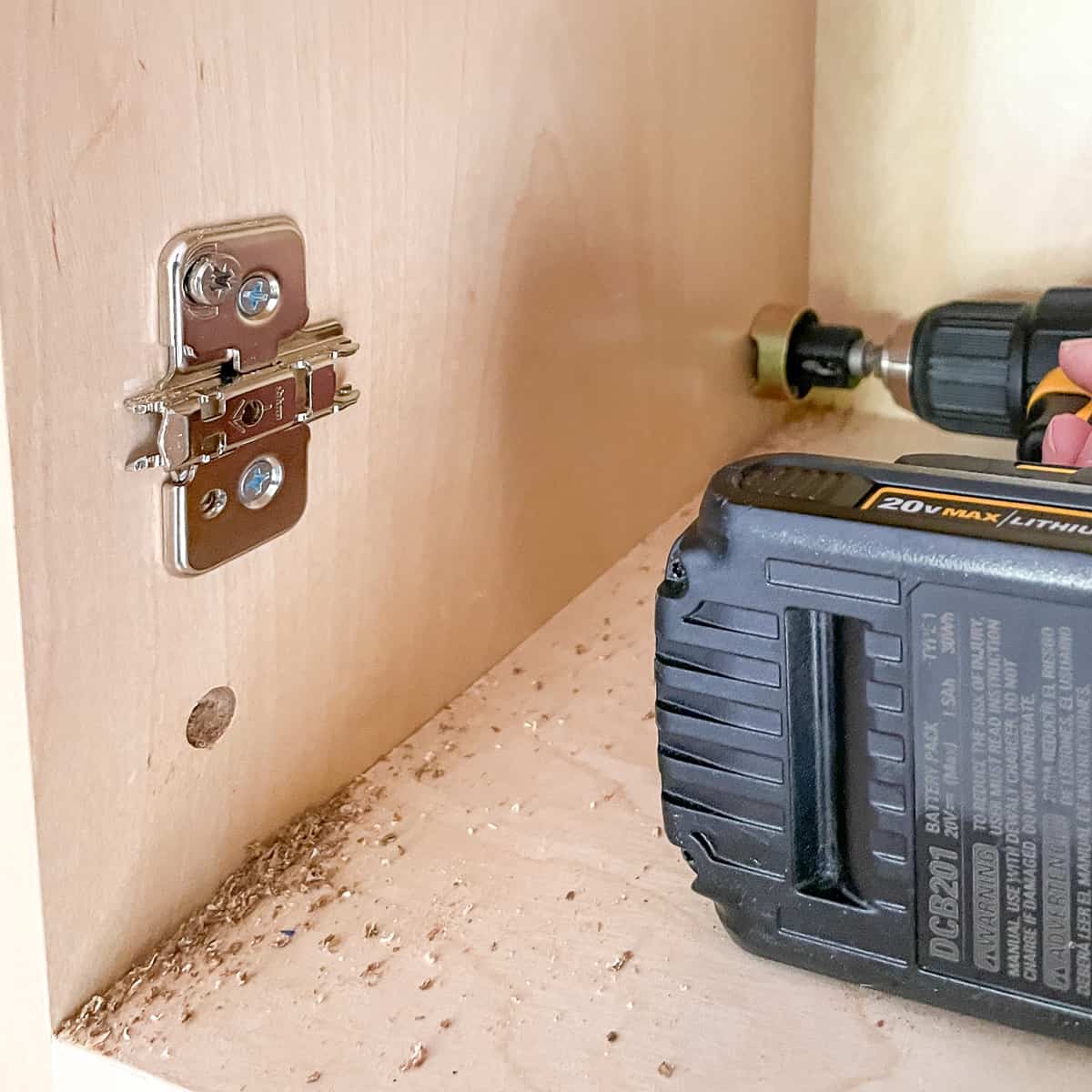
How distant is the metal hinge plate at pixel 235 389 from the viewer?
382mm

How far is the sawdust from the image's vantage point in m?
0.40

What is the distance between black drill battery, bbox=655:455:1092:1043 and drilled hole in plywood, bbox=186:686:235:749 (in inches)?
5.7

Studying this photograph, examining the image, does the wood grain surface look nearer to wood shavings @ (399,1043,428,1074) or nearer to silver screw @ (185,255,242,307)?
wood shavings @ (399,1043,428,1074)

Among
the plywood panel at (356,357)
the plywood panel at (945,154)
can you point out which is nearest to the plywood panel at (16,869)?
the plywood panel at (356,357)

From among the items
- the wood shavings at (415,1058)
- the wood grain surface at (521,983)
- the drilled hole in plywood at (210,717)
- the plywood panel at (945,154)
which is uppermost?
the plywood panel at (945,154)

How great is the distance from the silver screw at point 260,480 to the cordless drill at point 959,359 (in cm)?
34

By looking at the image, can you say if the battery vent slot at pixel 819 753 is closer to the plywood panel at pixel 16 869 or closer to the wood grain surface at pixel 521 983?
the wood grain surface at pixel 521 983

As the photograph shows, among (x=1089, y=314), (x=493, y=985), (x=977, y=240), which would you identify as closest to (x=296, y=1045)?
(x=493, y=985)

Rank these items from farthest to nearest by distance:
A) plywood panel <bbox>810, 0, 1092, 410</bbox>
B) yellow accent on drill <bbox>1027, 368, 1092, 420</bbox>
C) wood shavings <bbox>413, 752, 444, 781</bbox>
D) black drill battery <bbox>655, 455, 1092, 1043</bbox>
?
plywood panel <bbox>810, 0, 1092, 410</bbox>, yellow accent on drill <bbox>1027, 368, 1092, 420</bbox>, wood shavings <bbox>413, 752, 444, 781</bbox>, black drill battery <bbox>655, 455, 1092, 1043</bbox>

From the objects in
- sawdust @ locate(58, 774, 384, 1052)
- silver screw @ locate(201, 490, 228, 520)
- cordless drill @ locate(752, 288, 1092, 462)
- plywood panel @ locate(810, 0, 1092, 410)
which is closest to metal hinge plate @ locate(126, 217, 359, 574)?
silver screw @ locate(201, 490, 228, 520)

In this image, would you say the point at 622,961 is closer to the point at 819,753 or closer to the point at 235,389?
the point at 819,753

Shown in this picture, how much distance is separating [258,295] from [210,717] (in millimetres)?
135

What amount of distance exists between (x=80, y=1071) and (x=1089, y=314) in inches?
22.2

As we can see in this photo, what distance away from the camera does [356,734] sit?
1.68 ft
